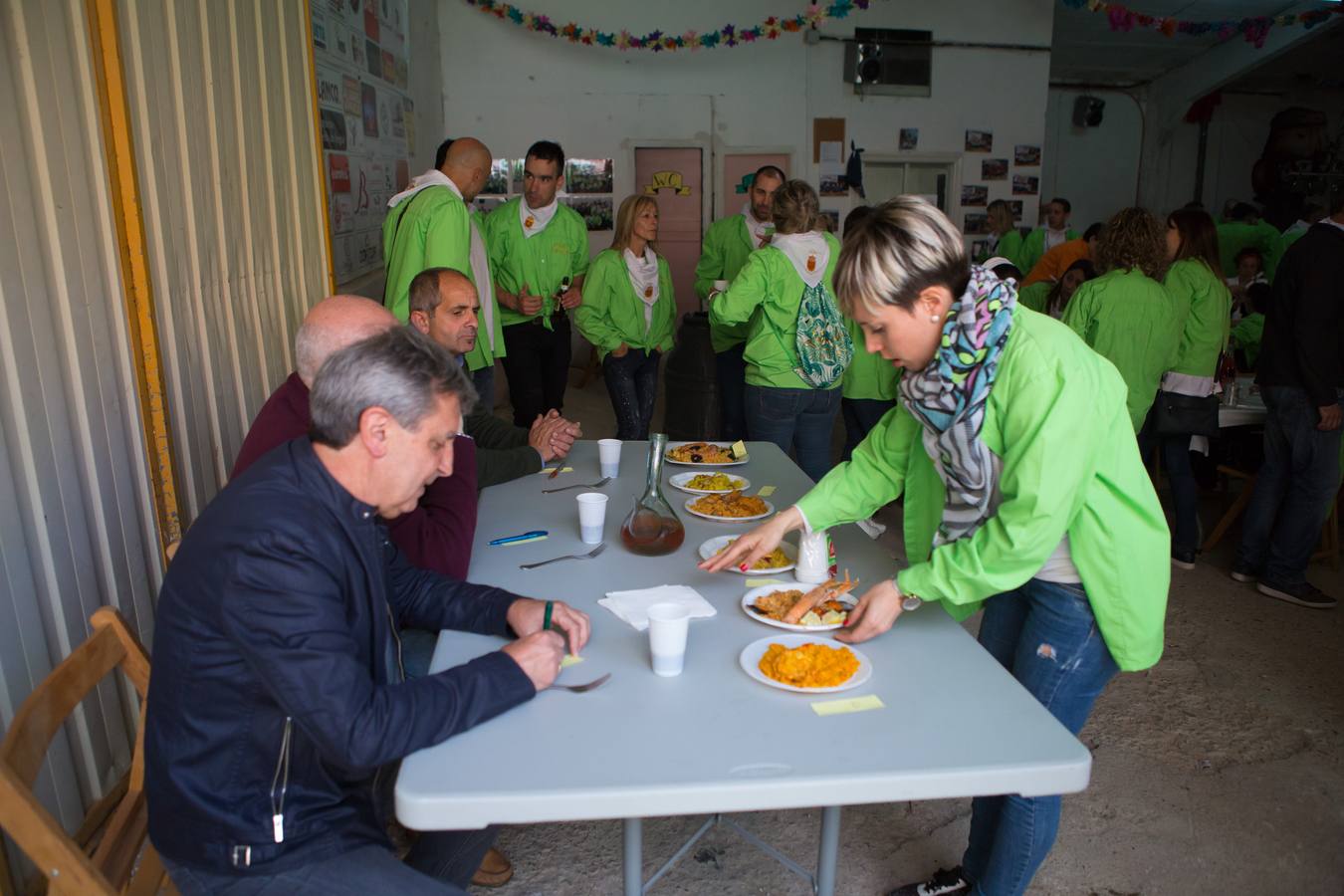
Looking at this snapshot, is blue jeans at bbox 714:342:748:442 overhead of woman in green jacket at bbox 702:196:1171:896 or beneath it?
beneath

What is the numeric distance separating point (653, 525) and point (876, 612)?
0.61 meters

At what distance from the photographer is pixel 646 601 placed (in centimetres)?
176

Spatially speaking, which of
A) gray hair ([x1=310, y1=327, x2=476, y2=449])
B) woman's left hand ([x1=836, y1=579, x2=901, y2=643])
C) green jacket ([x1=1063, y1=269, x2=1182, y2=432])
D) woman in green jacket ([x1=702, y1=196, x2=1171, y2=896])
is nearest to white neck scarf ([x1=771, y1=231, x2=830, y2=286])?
green jacket ([x1=1063, y1=269, x2=1182, y2=432])

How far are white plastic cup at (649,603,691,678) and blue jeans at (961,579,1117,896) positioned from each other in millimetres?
680

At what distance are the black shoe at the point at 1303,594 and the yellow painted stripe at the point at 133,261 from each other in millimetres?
4072

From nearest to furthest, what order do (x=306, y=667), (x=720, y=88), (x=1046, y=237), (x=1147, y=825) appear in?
(x=306, y=667) < (x=1147, y=825) < (x=720, y=88) < (x=1046, y=237)

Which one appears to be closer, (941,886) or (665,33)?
(941,886)

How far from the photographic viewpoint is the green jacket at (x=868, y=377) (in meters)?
4.13

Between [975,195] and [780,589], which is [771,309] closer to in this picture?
[780,589]

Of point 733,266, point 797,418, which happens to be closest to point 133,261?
point 797,418

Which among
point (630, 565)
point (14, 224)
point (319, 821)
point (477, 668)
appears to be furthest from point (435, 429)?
point (14, 224)

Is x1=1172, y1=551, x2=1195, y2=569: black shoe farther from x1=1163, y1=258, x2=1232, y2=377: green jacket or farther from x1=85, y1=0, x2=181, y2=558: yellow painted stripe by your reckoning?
x1=85, y1=0, x2=181, y2=558: yellow painted stripe

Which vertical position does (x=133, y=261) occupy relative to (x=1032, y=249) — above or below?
above

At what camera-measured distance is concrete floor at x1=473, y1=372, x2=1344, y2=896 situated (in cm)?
222
